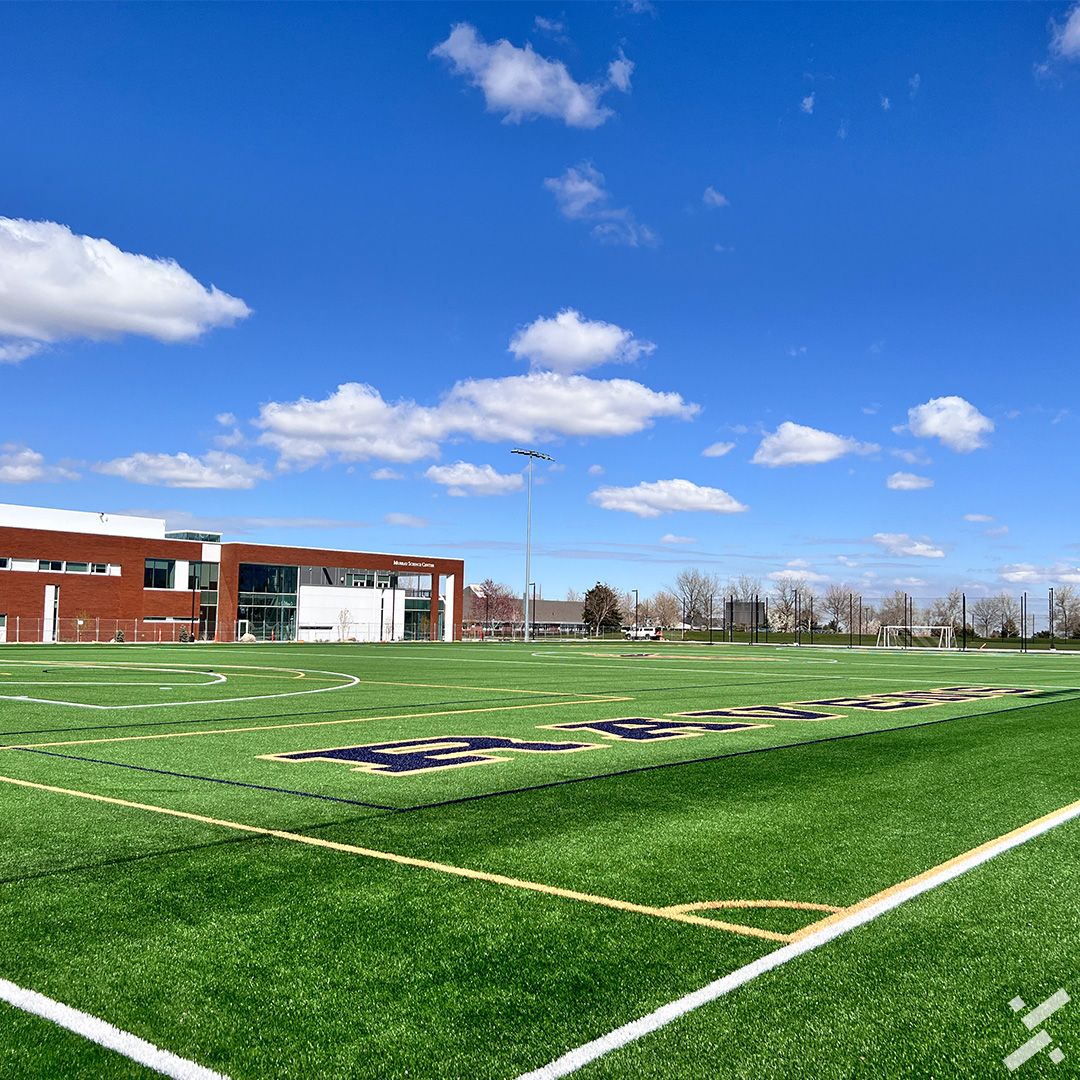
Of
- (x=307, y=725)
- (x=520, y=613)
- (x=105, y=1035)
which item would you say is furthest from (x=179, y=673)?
(x=520, y=613)

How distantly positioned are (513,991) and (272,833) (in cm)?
338

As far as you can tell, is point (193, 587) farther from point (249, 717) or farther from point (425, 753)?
point (425, 753)

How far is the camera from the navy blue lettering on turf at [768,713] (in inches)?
656

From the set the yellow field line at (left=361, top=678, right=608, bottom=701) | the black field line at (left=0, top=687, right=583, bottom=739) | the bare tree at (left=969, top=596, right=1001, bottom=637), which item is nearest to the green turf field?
the black field line at (left=0, top=687, right=583, bottom=739)

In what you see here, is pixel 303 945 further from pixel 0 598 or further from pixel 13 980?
pixel 0 598

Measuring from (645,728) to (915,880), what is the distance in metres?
8.54

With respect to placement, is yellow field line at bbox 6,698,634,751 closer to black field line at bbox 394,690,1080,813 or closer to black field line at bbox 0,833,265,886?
black field line at bbox 394,690,1080,813

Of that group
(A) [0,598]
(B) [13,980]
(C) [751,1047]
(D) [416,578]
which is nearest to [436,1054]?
(C) [751,1047]

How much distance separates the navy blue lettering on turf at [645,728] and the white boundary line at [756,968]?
6541 mm

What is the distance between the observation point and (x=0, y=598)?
61594mm

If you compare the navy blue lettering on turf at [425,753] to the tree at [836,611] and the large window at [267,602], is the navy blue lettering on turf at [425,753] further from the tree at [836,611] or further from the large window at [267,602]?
the tree at [836,611]

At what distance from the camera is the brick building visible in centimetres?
6388

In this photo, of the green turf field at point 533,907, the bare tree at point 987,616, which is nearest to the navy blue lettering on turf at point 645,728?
the green turf field at point 533,907

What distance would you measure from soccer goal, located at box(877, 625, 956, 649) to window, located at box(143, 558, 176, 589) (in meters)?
57.6
